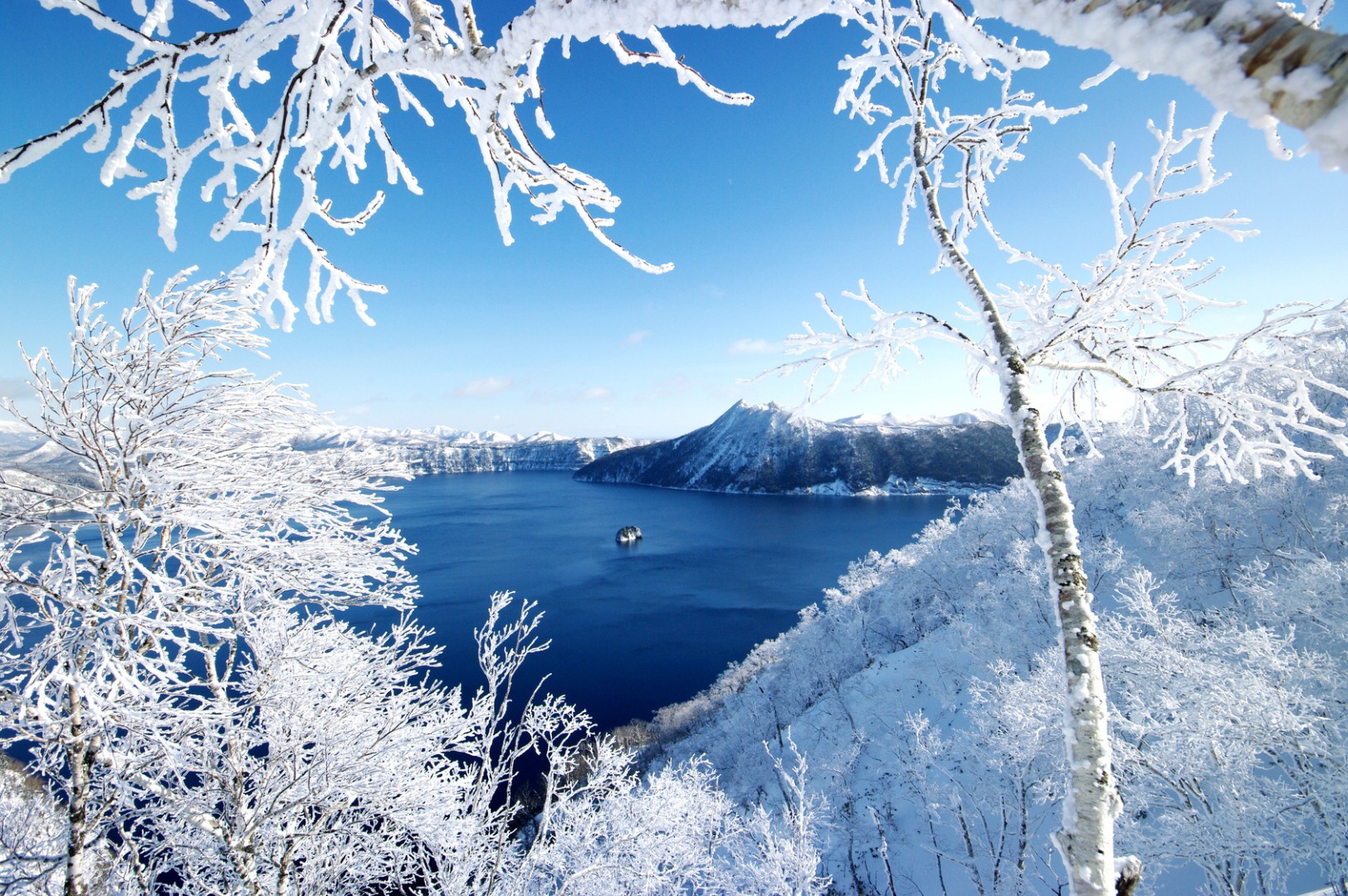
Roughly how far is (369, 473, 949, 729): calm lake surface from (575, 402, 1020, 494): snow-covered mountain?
12.9 meters

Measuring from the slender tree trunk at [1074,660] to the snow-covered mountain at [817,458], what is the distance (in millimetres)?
95929

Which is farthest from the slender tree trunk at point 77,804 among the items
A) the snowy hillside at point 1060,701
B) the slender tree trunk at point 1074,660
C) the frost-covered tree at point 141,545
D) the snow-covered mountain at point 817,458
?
the snow-covered mountain at point 817,458

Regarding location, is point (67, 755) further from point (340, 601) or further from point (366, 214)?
point (366, 214)

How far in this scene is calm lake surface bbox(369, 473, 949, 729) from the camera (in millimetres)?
29297

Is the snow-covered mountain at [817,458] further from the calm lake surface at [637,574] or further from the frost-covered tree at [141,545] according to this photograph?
the frost-covered tree at [141,545]

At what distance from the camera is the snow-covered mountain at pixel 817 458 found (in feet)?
308

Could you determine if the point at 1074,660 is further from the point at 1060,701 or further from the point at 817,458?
the point at 817,458

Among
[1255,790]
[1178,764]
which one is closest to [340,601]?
[1178,764]

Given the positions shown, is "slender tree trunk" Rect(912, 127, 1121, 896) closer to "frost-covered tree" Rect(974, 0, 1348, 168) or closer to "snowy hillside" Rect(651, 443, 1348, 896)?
"frost-covered tree" Rect(974, 0, 1348, 168)

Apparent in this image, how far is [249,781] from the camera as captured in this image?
16.1ft

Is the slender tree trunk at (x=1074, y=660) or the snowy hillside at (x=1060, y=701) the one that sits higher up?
the slender tree trunk at (x=1074, y=660)

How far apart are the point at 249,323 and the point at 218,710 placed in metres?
2.94

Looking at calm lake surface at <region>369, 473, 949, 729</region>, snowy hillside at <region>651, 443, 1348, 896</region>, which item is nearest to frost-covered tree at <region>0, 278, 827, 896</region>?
snowy hillside at <region>651, 443, 1348, 896</region>

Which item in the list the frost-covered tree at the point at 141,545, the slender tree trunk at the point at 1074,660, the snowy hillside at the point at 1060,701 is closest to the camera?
the slender tree trunk at the point at 1074,660
